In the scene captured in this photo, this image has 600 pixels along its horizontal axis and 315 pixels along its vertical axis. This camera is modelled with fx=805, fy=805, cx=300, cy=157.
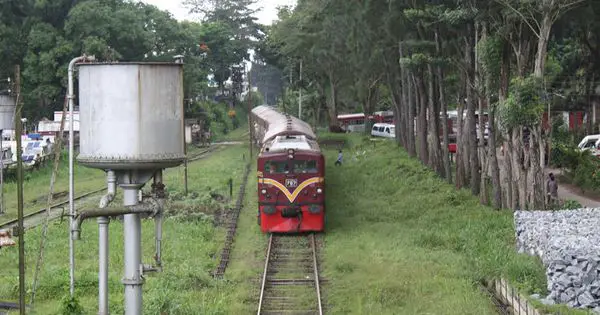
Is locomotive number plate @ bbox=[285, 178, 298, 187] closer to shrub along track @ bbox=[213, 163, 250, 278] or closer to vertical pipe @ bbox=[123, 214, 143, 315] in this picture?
shrub along track @ bbox=[213, 163, 250, 278]

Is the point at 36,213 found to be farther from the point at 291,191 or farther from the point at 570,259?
the point at 570,259

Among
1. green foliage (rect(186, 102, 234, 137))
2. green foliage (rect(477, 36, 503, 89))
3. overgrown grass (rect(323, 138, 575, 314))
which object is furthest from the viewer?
green foliage (rect(186, 102, 234, 137))

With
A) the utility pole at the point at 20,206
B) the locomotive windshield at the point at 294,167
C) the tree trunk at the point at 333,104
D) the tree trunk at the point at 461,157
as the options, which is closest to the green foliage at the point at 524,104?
the locomotive windshield at the point at 294,167

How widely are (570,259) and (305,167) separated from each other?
31.5 ft

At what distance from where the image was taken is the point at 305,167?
851 inches

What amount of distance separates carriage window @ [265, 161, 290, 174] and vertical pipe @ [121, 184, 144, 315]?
473 inches

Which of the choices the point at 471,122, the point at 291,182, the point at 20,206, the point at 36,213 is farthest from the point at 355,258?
the point at 36,213

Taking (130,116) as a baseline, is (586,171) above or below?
below

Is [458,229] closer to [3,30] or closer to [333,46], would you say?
[333,46]

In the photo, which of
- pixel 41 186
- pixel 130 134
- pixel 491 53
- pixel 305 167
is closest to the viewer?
pixel 130 134

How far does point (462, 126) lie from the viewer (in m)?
29.5

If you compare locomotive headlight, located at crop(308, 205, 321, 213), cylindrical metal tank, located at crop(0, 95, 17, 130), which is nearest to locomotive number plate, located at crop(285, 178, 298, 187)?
locomotive headlight, located at crop(308, 205, 321, 213)

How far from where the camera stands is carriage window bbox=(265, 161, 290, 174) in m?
21.6

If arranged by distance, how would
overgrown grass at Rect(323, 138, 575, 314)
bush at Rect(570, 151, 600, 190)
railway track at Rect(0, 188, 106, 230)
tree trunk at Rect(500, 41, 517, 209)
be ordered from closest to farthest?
overgrown grass at Rect(323, 138, 575, 314)
tree trunk at Rect(500, 41, 517, 209)
railway track at Rect(0, 188, 106, 230)
bush at Rect(570, 151, 600, 190)
